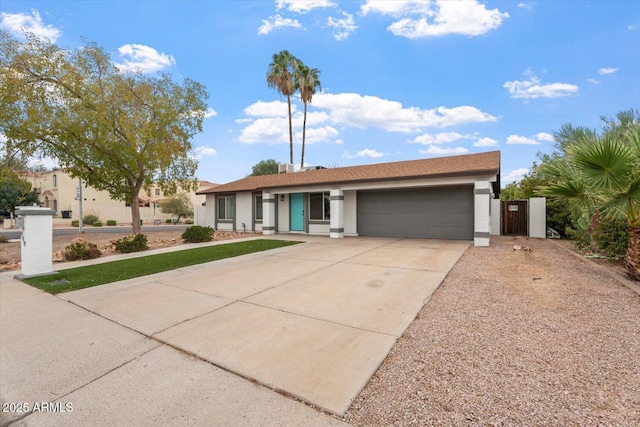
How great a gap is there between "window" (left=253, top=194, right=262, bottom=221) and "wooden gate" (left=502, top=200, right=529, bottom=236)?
45.5 feet

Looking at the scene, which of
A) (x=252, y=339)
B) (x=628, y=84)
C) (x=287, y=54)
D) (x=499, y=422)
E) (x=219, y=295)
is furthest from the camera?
(x=287, y=54)

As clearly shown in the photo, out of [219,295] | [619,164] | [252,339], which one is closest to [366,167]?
[619,164]

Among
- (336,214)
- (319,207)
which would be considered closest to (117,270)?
(336,214)

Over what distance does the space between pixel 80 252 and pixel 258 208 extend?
1001cm

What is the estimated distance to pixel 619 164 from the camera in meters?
5.79

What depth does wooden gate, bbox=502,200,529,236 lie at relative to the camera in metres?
15.1

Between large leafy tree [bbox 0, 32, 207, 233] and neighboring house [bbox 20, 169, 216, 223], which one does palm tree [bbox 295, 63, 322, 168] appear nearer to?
large leafy tree [bbox 0, 32, 207, 233]

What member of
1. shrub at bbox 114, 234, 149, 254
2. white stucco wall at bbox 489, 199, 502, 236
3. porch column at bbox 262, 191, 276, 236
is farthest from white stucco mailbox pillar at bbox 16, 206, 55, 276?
white stucco wall at bbox 489, 199, 502, 236

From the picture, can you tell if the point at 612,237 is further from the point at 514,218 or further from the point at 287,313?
the point at 287,313

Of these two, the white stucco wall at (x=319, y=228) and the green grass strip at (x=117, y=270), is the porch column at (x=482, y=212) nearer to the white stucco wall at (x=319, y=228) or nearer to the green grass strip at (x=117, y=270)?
the white stucco wall at (x=319, y=228)

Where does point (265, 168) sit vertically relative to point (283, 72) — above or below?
below

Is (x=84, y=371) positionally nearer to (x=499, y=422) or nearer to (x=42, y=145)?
(x=499, y=422)

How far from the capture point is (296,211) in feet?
59.3

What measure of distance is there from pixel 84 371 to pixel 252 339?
1753 millimetres
